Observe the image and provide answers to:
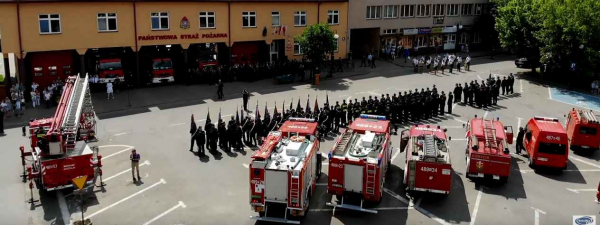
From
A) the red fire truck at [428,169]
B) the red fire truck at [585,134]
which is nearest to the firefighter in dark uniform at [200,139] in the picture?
the red fire truck at [428,169]

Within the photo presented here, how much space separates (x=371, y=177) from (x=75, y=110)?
13085mm

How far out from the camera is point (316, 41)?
39.8 metres

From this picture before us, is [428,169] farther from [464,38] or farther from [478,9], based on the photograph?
[478,9]

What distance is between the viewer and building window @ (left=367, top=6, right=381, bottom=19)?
5053 cm

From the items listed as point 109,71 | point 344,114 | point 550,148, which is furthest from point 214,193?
point 109,71

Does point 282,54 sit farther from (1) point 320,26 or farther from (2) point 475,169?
(2) point 475,169

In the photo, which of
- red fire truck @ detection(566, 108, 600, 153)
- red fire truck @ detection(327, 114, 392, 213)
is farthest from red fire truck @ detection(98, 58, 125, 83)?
red fire truck @ detection(566, 108, 600, 153)

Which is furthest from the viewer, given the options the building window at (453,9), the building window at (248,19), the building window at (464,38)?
the building window at (464,38)

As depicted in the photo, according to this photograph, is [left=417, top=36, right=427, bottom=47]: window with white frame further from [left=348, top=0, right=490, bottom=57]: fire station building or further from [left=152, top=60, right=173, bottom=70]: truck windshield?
[left=152, top=60, right=173, bottom=70]: truck windshield

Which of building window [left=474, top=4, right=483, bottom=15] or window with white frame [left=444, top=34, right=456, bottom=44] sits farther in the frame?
building window [left=474, top=4, right=483, bottom=15]

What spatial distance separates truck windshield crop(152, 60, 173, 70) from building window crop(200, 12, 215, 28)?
12.1 ft

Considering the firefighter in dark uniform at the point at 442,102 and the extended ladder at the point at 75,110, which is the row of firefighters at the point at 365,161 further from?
the firefighter in dark uniform at the point at 442,102

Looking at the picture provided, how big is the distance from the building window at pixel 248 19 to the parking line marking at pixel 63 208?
970 inches

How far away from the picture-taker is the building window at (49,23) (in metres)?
33.0
